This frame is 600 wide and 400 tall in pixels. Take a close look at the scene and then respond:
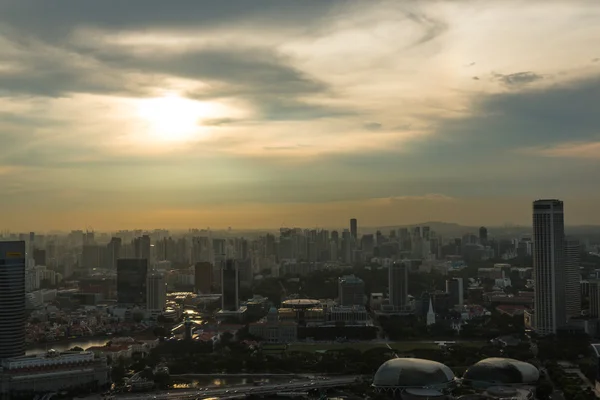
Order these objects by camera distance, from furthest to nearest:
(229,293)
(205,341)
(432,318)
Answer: (229,293)
(432,318)
(205,341)

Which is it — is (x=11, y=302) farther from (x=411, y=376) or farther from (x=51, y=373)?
(x=411, y=376)

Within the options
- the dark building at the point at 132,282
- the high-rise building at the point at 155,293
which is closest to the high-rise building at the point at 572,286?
the high-rise building at the point at 155,293

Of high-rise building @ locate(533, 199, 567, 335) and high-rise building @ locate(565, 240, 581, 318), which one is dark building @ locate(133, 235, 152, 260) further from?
high-rise building @ locate(565, 240, 581, 318)

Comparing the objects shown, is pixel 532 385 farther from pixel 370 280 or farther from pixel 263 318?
pixel 370 280

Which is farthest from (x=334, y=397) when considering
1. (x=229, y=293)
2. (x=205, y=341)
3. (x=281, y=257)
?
(x=281, y=257)

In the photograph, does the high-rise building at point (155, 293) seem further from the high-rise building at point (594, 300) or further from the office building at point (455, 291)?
the high-rise building at point (594, 300)

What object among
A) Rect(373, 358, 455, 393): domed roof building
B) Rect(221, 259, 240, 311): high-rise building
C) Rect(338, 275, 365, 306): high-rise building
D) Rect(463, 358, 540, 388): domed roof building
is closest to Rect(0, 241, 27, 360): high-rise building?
Rect(373, 358, 455, 393): domed roof building
